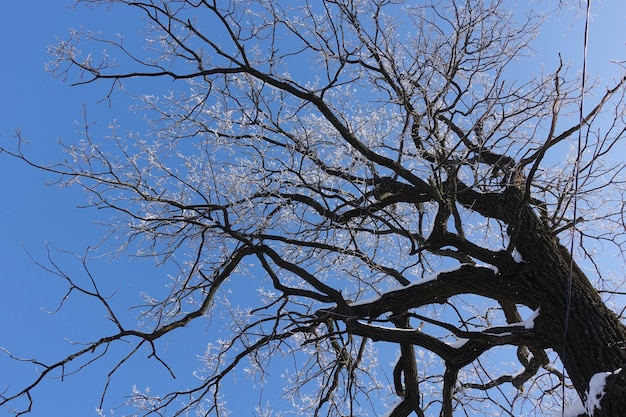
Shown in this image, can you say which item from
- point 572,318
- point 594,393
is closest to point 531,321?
point 572,318

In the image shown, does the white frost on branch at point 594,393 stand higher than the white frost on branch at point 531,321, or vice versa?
the white frost on branch at point 531,321

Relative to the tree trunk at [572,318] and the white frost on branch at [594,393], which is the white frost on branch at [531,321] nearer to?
the tree trunk at [572,318]

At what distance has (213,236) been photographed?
5332mm

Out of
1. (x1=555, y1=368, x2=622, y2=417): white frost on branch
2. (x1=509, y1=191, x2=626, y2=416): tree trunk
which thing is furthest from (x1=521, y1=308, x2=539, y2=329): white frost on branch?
(x1=555, y1=368, x2=622, y2=417): white frost on branch

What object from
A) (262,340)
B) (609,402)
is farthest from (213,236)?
(609,402)

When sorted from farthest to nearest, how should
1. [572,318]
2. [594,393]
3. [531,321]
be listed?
[531,321]
[572,318]
[594,393]

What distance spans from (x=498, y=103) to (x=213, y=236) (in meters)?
2.95

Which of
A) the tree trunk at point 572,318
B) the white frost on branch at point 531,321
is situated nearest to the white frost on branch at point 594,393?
the tree trunk at point 572,318

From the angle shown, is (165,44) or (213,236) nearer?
(165,44)

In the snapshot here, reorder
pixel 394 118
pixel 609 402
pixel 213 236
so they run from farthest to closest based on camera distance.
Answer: pixel 213 236
pixel 394 118
pixel 609 402

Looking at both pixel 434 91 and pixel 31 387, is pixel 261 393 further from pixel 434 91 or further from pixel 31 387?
pixel 434 91

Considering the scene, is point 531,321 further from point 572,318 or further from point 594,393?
point 594,393

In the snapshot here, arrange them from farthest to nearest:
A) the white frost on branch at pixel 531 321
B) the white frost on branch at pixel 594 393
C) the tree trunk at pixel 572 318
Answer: the white frost on branch at pixel 531 321 < the tree trunk at pixel 572 318 < the white frost on branch at pixel 594 393

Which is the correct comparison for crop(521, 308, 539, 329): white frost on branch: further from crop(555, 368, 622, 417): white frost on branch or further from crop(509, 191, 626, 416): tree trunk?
crop(555, 368, 622, 417): white frost on branch
